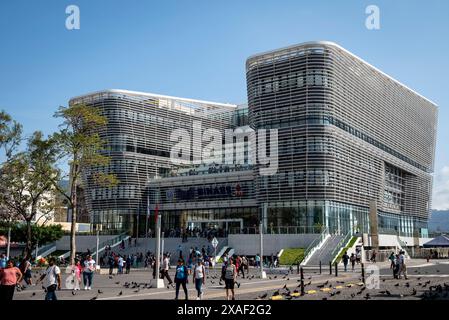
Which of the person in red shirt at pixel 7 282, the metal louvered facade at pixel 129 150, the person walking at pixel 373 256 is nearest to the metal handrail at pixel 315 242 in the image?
the person walking at pixel 373 256

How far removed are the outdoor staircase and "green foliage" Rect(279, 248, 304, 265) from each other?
1.21 m

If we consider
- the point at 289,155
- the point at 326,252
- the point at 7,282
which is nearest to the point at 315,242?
the point at 326,252

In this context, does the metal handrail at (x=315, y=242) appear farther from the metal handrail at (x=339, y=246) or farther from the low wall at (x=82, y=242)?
the low wall at (x=82, y=242)

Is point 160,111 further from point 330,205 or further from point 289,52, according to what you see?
point 330,205

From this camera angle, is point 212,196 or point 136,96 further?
point 136,96

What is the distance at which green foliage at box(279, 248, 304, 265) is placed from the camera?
52500mm

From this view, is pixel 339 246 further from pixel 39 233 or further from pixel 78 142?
pixel 39 233

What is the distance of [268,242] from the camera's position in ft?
198

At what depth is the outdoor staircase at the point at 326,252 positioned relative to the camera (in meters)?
51.8

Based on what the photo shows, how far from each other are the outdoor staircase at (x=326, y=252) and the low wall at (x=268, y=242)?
2.08m

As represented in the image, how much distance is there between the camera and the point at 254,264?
5362 centimetres

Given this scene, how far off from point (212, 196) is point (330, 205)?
2217 cm

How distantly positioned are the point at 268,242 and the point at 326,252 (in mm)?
8451
